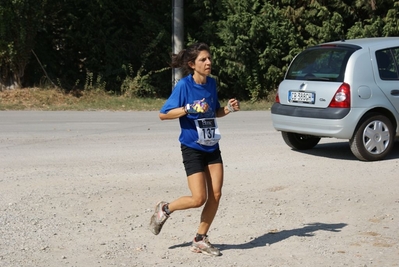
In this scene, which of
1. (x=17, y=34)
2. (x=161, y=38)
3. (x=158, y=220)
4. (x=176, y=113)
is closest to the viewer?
(x=176, y=113)

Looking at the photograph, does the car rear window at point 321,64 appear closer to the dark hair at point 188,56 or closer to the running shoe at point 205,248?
the dark hair at point 188,56

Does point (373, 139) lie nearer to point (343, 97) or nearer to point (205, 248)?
point (343, 97)

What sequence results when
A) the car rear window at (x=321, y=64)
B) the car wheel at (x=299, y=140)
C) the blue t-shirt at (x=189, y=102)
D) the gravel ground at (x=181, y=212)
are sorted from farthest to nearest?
the car wheel at (x=299, y=140)
the car rear window at (x=321, y=64)
the gravel ground at (x=181, y=212)
the blue t-shirt at (x=189, y=102)

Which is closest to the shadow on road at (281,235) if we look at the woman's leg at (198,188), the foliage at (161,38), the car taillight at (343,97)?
the woman's leg at (198,188)

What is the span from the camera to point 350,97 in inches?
421

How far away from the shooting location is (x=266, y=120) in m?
16.3

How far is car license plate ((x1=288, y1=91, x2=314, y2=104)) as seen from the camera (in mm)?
11025

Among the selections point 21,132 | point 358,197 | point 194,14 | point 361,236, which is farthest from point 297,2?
point 361,236

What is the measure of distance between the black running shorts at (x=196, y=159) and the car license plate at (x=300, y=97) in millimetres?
4689

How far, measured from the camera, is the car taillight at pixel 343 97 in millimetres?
10703

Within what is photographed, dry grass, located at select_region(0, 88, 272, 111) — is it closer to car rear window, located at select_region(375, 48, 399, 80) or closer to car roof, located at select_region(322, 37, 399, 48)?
car roof, located at select_region(322, 37, 399, 48)

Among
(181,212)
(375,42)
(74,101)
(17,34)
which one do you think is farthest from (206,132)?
(17,34)

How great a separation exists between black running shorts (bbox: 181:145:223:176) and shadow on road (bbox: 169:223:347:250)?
787 mm

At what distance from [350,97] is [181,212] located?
370 centimetres
